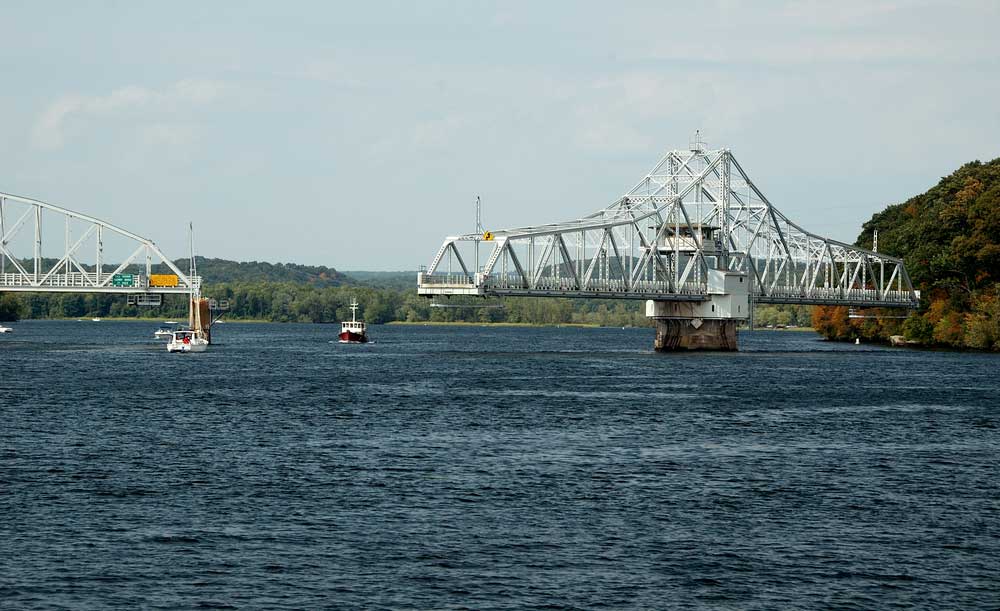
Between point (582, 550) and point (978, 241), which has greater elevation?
point (978, 241)

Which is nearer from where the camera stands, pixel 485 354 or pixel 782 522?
pixel 782 522

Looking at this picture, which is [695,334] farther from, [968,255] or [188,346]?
[188,346]

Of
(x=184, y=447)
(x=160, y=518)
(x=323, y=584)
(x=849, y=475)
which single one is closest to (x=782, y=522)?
(x=849, y=475)

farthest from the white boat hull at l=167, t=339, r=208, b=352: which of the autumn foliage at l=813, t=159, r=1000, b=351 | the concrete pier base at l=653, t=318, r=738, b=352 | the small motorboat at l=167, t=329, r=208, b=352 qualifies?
the autumn foliage at l=813, t=159, r=1000, b=351

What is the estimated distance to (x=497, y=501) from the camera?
53.1 meters

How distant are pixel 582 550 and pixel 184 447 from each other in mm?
32077

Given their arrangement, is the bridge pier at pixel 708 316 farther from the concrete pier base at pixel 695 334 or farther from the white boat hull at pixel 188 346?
the white boat hull at pixel 188 346

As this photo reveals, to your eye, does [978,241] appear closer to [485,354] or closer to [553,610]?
[485,354]

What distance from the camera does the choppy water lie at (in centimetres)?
3928

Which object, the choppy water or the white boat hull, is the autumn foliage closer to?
the choppy water

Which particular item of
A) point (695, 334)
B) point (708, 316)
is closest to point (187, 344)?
point (695, 334)

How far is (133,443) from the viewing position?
2820 inches

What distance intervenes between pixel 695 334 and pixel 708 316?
488 centimetres

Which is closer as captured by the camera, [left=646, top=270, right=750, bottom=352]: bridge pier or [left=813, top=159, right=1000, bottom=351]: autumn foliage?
[left=813, top=159, right=1000, bottom=351]: autumn foliage
